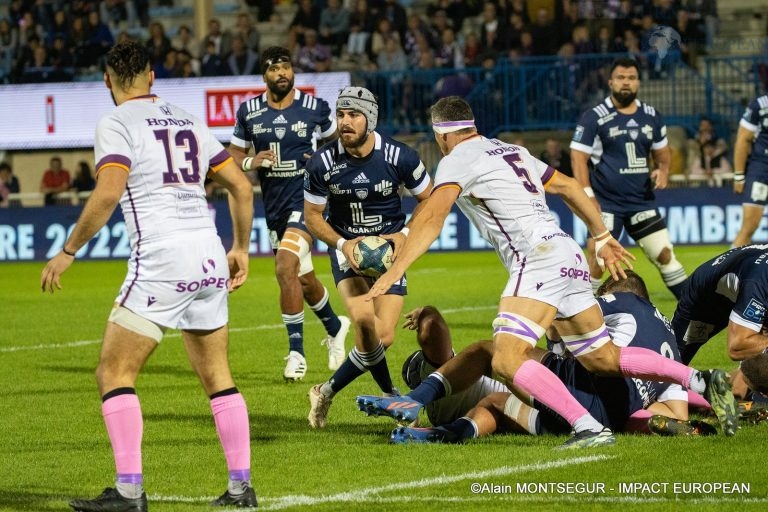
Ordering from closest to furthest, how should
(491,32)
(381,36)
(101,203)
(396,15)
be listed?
(101,203), (491,32), (381,36), (396,15)

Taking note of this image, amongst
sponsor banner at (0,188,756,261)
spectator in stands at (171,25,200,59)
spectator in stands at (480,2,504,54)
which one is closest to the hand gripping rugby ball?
sponsor banner at (0,188,756,261)

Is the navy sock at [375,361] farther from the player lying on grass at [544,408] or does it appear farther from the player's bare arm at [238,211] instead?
the player's bare arm at [238,211]

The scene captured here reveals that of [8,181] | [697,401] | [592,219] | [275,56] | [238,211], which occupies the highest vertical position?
[275,56]

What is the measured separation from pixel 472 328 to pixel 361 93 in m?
5.16

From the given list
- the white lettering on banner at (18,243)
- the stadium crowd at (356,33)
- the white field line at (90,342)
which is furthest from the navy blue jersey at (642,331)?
the white lettering on banner at (18,243)

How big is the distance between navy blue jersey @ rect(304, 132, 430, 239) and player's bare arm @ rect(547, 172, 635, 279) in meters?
1.64

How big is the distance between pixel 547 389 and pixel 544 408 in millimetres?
450

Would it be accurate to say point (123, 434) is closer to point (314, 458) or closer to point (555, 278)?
point (314, 458)

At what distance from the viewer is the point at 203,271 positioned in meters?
6.66

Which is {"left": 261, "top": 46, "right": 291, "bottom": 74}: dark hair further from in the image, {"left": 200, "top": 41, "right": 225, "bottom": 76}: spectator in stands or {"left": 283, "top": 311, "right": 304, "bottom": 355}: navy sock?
{"left": 200, "top": 41, "right": 225, "bottom": 76}: spectator in stands

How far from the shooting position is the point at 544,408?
327 inches

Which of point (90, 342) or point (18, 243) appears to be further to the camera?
point (18, 243)

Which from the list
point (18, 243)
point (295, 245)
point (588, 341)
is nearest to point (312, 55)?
point (18, 243)

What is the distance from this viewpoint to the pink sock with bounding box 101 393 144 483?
21.2 feet
